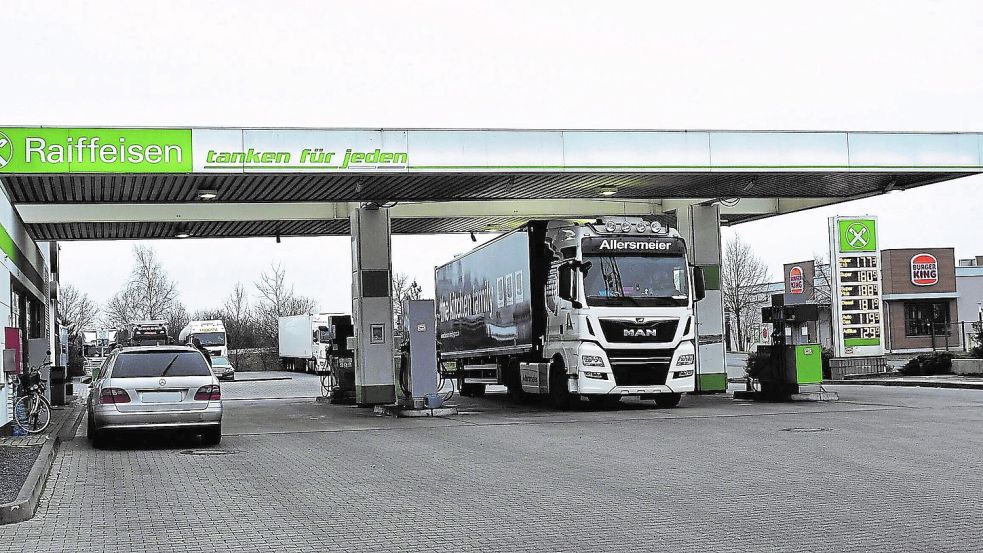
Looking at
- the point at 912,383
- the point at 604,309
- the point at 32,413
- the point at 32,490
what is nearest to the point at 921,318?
the point at 912,383

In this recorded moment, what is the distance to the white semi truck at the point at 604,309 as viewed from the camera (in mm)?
22234

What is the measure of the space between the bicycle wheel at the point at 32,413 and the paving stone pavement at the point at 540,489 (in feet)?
5.67

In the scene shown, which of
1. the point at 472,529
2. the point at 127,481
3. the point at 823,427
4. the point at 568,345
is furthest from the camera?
the point at 568,345

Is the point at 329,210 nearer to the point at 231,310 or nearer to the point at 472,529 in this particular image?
the point at 472,529

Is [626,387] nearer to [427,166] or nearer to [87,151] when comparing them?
[427,166]

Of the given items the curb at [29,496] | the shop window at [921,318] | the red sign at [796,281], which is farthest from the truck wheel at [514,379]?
the shop window at [921,318]

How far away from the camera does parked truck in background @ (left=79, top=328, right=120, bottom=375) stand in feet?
200

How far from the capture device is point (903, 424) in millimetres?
18359

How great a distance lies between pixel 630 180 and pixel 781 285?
56826mm

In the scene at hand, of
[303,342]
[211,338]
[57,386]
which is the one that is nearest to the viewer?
[57,386]

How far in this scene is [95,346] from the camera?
65.3 m

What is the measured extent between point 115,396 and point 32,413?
4.17 metres

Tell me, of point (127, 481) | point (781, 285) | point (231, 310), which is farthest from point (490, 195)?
point (231, 310)

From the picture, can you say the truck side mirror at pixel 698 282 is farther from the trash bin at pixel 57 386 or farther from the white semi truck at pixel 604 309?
the trash bin at pixel 57 386
